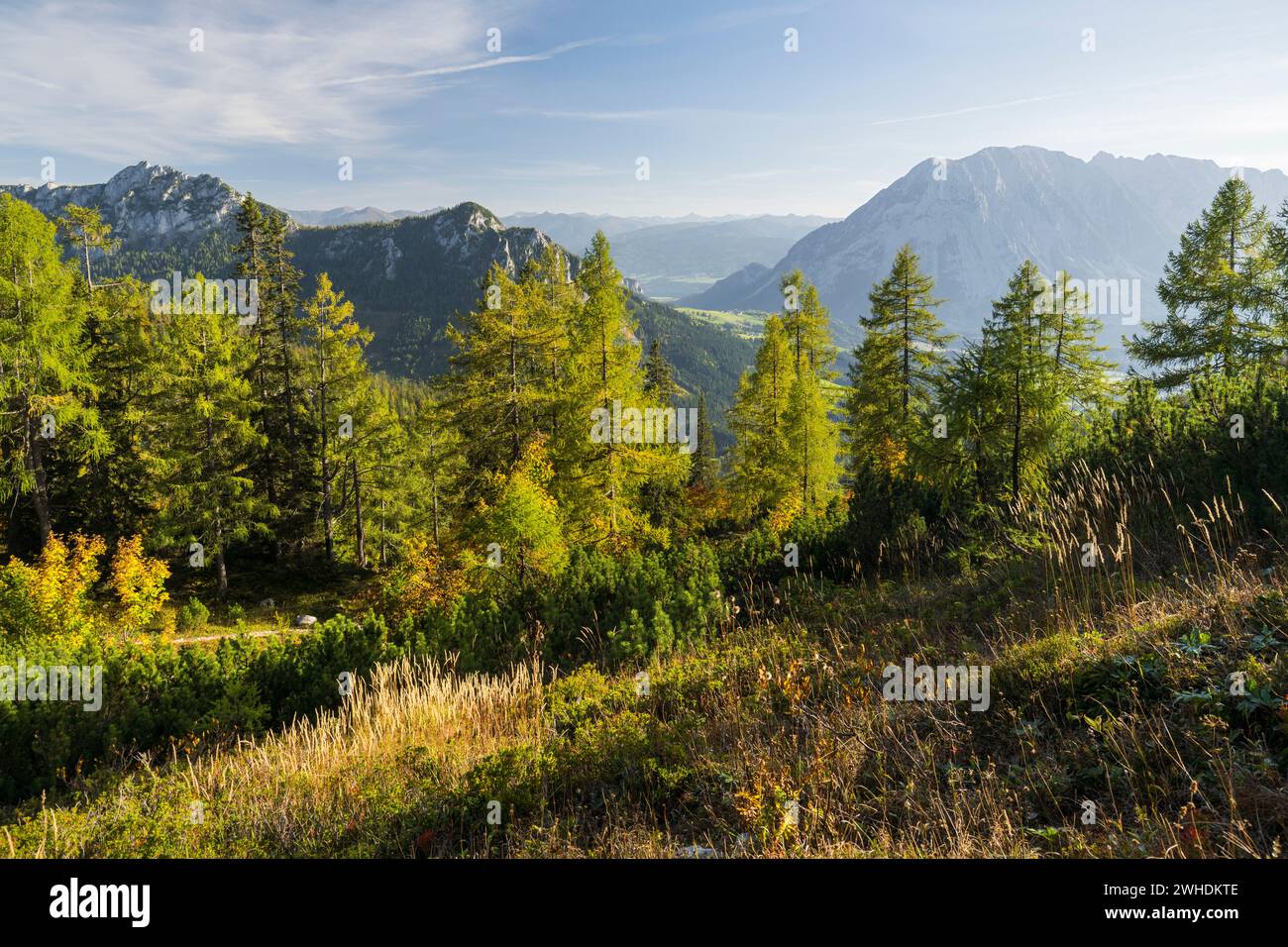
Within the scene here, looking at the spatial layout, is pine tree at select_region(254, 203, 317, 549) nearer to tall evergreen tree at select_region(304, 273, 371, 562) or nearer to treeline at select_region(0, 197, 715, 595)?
treeline at select_region(0, 197, 715, 595)

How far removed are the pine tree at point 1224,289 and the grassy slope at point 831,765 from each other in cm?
2670

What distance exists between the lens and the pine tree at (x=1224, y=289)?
81.0ft

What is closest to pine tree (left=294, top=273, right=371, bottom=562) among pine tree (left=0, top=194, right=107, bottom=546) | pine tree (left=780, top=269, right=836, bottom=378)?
pine tree (left=0, top=194, right=107, bottom=546)

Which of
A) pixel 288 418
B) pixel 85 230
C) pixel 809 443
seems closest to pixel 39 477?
pixel 288 418

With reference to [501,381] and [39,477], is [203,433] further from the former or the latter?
[501,381]

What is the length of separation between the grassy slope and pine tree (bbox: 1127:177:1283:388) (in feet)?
87.6

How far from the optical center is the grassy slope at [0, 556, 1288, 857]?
314cm

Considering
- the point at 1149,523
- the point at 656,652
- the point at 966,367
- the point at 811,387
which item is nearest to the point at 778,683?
the point at 656,652

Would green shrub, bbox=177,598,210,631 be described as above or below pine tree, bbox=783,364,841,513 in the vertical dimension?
below

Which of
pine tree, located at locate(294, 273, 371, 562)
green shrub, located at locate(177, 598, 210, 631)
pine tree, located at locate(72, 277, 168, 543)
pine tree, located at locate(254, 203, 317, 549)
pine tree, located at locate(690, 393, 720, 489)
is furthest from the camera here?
pine tree, located at locate(690, 393, 720, 489)

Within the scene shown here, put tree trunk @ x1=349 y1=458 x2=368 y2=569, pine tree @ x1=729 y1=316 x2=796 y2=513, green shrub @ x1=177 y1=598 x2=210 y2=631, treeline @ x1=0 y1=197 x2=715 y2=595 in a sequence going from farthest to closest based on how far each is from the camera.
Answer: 1. tree trunk @ x1=349 y1=458 x2=368 y2=569
2. pine tree @ x1=729 y1=316 x2=796 y2=513
3. green shrub @ x1=177 y1=598 x2=210 y2=631
4. treeline @ x1=0 y1=197 x2=715 y2=595

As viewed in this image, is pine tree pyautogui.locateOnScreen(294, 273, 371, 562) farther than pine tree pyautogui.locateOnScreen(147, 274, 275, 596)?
Yes
